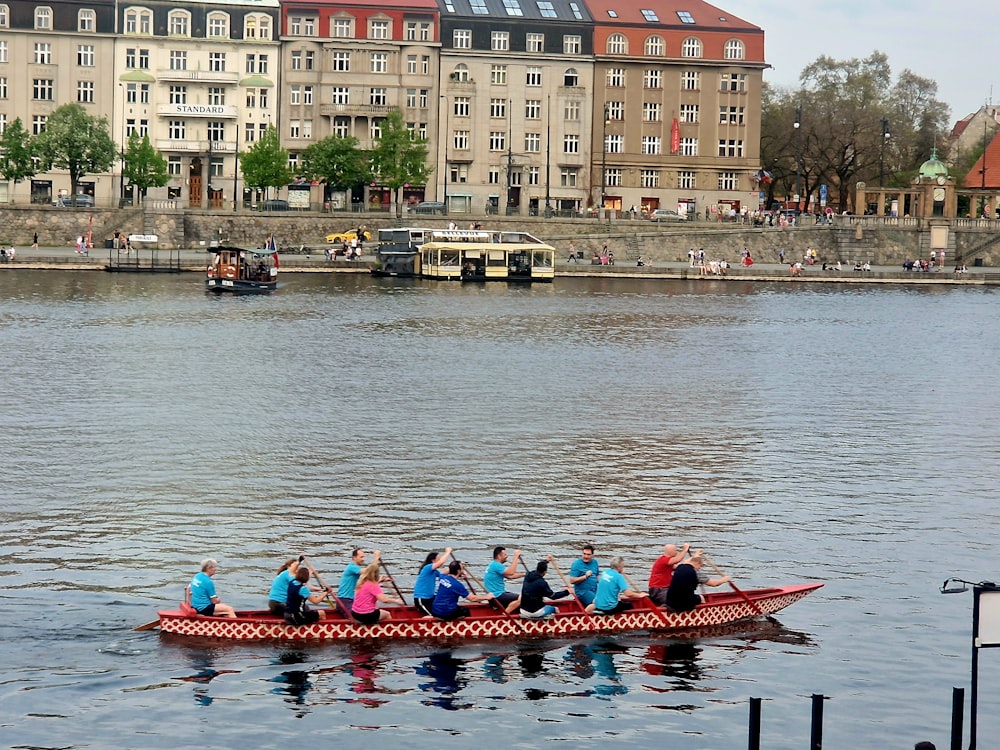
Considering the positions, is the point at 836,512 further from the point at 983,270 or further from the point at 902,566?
the point at 983,270

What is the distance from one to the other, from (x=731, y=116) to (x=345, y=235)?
34.3 m

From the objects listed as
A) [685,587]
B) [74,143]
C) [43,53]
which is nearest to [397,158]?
[74,143]

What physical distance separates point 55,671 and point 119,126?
109 m

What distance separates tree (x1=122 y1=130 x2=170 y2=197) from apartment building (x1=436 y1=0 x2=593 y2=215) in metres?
22.2

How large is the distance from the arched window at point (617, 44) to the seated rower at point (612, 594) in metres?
109

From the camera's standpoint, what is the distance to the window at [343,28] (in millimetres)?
131250

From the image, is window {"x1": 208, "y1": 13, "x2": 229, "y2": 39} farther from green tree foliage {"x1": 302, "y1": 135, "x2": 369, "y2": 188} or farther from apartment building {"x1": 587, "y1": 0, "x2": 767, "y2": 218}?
apartment building {"x1": 587, "y1": 0, "x2": 767, "y2": 218}

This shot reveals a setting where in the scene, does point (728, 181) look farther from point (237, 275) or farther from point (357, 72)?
point (237, 275)

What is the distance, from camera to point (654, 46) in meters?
135

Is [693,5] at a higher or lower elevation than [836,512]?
higher

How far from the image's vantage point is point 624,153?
136 meters

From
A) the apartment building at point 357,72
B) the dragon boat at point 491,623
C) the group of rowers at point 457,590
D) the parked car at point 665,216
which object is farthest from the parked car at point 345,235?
the dragon boat at point 491,623

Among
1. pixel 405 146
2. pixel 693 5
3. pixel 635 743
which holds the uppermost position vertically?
pixel 693 5

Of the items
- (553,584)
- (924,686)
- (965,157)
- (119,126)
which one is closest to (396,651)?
(553,584)
